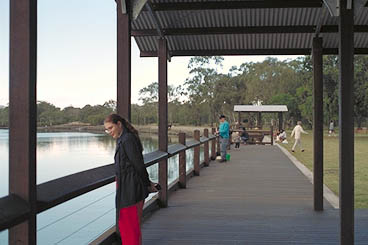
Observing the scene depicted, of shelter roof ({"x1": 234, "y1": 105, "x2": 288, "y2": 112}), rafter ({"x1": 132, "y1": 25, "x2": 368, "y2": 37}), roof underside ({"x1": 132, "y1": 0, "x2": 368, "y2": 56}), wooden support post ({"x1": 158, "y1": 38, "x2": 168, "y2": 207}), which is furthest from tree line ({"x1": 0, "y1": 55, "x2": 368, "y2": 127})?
wooden support post ({"x1": 158, "y1": 38, "x2": 168, "y2": 207})

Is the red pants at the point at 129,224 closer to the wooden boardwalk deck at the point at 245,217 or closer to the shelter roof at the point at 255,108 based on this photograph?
the wooden boardwalk deck at the point at 245,217

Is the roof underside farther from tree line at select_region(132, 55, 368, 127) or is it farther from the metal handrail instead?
tree line at select_region(132, 55, 368, 127)

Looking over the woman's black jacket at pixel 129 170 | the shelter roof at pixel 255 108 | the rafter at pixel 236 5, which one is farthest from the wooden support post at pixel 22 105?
the shelter roof at pixel 255 108

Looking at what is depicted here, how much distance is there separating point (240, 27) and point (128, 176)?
361 centimetres

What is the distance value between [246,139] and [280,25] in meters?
16.3

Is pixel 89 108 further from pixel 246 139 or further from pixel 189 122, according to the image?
pixel 189 122

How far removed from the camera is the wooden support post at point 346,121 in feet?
12.7

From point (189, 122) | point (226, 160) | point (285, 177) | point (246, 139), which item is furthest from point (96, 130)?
point (189, 122)

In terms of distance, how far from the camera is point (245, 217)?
5.68m

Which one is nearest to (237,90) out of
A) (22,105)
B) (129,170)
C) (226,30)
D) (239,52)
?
(239,52)

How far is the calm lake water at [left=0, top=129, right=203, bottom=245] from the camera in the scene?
6.33 m

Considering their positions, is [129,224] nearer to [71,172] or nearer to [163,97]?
[163,97]

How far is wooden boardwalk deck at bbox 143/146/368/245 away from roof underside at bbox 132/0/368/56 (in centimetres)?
229

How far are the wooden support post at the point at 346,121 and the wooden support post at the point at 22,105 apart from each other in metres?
2.64
